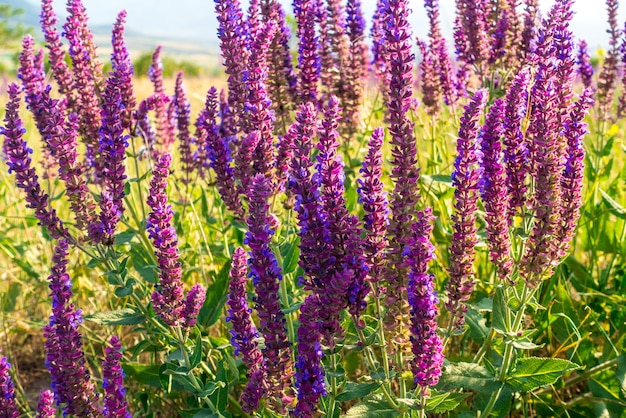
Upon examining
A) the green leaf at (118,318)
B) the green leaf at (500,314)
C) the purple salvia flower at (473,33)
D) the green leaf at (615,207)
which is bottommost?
the green leaf at (118,318)

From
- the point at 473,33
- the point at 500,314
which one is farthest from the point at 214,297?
the point at 473,33

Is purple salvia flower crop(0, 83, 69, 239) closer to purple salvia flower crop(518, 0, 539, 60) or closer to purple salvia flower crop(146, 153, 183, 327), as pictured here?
purple salvia flower crop(146, 153, 183, 327)

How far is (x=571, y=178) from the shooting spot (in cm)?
266

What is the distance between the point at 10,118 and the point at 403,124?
1.79 meters

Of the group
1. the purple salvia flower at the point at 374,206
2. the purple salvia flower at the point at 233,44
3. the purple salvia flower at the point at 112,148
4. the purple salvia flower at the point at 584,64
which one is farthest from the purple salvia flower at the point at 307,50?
the purple salvia flower at the point at 584,64

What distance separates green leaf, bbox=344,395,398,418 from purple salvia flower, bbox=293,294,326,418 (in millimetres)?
352

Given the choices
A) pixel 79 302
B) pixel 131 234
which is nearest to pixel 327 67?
pixel 131 234

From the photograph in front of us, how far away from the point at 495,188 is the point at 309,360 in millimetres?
961

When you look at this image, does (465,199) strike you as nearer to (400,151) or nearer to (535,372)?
(400,151)

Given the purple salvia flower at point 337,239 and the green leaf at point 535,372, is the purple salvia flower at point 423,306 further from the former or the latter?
the green leaf at point 535,372

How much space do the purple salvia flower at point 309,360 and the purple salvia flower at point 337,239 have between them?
42 millimetres

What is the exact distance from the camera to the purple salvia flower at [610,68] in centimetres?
468

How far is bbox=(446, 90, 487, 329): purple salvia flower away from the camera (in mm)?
2342

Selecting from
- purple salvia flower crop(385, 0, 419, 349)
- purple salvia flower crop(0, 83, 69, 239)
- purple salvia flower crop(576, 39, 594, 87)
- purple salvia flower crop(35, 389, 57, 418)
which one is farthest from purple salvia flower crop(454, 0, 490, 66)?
purple salvia flower crop(35, 389, 57, 418)
